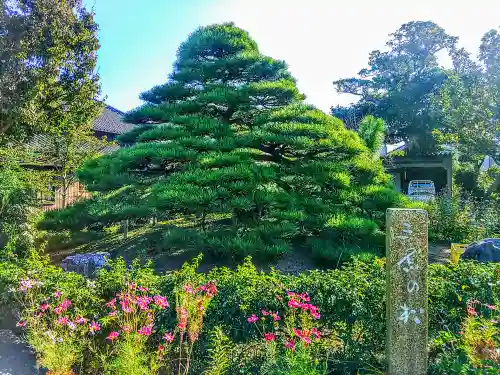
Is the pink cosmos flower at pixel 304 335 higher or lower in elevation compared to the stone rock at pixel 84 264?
higher

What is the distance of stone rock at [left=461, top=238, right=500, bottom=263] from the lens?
4.30 metres

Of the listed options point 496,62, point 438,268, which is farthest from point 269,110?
point 496,62

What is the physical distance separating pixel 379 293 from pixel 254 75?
422 centimetres

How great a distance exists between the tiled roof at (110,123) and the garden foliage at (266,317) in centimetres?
1558

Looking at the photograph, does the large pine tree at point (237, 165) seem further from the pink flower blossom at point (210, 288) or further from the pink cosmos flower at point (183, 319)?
the pink cosmos flower at point (183, 319)

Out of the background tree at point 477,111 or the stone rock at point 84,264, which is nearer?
the stone rock at point 84,264

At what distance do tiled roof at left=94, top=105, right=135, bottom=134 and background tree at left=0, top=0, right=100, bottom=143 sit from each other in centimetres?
801

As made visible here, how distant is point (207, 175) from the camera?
446 centimetres

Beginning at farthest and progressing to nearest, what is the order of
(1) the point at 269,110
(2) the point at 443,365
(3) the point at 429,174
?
1. (3) the point at 429,174
2. (1) the point at 269,110
3. (2) the point at 443,365

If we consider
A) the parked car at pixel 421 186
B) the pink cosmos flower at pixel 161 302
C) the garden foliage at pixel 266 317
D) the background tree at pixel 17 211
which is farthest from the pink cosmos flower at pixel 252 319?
the parked car at pixel 421 186

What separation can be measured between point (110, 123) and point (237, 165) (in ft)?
50.2

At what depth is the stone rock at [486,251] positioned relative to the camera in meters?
4.30

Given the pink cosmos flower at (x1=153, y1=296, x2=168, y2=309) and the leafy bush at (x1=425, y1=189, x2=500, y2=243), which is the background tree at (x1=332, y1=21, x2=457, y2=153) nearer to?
the leafy bush at (x1=425, y1=189, x2=500, y2=243)

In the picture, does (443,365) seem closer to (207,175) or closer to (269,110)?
(207,175)
